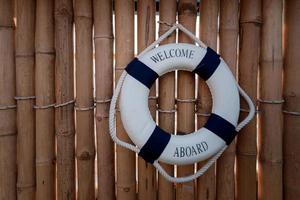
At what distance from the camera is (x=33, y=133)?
4.90 feet

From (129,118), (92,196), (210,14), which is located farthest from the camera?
(92,196)

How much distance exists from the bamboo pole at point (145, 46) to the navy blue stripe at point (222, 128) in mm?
304

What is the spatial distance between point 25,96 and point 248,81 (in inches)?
45.8

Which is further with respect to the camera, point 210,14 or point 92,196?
point 92,196

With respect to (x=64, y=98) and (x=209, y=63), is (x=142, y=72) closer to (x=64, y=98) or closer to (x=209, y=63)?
(x=209, y=63)

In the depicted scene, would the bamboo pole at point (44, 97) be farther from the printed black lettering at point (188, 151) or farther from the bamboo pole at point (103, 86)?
the printed black lettering at point (188, 151)

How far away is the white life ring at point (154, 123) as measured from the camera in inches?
51.4

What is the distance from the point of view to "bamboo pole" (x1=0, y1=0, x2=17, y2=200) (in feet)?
4.69

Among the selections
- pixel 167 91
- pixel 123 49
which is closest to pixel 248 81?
pixel 167 91

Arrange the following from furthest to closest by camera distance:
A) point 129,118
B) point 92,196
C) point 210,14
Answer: point 92,196 → point 210,14 → point 129,118

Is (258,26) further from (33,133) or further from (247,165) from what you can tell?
(33,133)

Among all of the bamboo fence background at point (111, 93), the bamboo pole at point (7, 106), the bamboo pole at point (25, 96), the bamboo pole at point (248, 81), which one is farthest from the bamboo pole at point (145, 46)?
the bamboo pole at point (7, 106)

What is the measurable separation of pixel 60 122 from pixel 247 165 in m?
1.01

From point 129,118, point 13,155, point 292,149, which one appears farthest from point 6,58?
point 292,149
